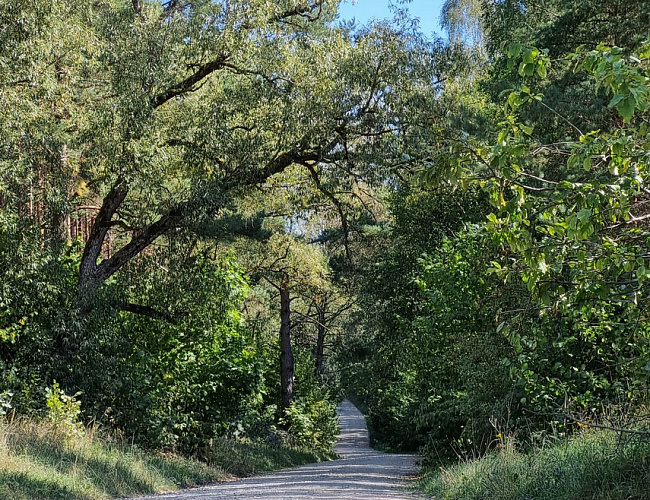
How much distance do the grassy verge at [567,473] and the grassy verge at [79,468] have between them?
15.8ft

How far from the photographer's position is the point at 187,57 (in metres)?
13.9

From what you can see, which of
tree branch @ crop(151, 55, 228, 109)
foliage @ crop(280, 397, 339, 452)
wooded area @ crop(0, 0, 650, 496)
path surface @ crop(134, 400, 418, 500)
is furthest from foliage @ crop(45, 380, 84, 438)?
foliage @ crop(280, 397, 339, 452)

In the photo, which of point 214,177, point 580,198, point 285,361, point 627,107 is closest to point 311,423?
point 285,361

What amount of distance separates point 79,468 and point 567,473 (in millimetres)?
6867

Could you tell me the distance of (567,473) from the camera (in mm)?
7238

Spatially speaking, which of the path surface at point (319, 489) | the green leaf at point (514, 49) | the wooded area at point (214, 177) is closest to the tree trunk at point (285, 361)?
the path surface at point (319, 489)

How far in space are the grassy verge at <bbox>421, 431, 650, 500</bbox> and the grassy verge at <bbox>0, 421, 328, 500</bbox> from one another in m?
4.82

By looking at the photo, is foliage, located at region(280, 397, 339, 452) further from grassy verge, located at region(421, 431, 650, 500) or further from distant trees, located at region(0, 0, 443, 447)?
grassy verge, located at region(421, 431, 650, 500)

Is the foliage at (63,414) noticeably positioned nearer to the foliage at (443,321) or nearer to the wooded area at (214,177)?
the wooded area at (214,177)

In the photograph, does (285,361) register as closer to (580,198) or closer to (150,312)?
(150,312)

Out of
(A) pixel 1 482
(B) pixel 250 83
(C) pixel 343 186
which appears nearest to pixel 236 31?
(B) pixel 250 83

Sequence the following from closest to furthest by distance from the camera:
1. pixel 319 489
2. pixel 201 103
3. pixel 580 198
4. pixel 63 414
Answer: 1. pixel 580 198
2. pixel 319 489
3. pixel 63 414
4. pixel 201 103

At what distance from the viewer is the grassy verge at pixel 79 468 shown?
9186mm

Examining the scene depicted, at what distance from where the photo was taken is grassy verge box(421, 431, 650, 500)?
6453mm
